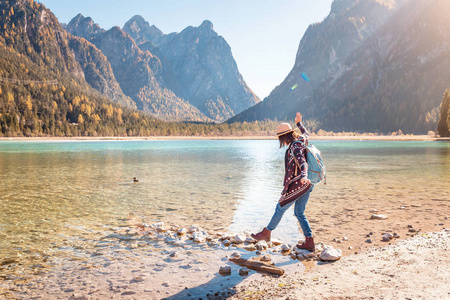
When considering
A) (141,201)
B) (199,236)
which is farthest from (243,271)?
(141,201)

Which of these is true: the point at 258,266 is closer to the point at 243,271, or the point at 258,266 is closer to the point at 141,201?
the point at 243,271

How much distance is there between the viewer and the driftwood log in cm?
738

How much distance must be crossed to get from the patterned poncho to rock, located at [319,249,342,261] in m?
1.59

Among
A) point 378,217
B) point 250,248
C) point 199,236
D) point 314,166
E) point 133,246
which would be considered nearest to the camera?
point 314,166

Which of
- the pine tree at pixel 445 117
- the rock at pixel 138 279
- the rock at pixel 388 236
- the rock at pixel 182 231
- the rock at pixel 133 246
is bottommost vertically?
the rock at pixel 133 246

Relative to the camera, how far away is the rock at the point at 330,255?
8039mm

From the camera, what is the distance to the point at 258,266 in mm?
7656

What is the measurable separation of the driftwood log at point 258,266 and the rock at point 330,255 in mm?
1411

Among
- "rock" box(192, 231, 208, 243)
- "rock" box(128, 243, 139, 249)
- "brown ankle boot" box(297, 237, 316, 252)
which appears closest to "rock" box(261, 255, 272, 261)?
"brown ankle boot" box(297, 237, 316, 252)

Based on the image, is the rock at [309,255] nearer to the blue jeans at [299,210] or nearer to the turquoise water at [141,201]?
the blue jeans at [299,210]

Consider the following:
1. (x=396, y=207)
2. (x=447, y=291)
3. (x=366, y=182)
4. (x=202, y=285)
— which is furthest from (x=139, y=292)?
(x=366, y=182)

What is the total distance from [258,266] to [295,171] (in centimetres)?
249

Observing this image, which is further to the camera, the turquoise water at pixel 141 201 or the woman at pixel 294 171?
the turquoise water at pixel 141 201

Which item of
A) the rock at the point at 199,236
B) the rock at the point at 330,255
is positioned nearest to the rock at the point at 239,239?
the rock at the point at 199,236
